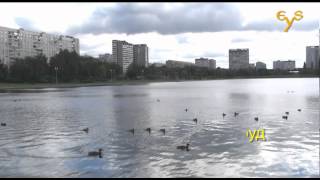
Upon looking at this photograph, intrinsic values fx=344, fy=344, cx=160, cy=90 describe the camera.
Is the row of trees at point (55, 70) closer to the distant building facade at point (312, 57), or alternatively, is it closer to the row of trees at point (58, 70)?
the row of trees at point (58, 70)

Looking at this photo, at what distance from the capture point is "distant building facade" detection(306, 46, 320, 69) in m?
156

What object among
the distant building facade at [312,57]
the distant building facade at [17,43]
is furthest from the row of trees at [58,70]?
the distant building facade at [312,57]

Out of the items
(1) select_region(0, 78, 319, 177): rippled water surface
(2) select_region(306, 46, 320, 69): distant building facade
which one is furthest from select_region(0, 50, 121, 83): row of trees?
(1) select_region(0, 78, 319, 177): rippled water surface

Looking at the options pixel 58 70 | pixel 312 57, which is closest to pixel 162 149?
pixel 58 70

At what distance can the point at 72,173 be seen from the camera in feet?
38.4

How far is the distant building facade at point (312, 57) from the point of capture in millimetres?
155950

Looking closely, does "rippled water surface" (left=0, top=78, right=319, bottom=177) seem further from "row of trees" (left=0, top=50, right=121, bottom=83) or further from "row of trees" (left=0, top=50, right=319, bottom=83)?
"row of trees" (left=0, top=50, right=121, bottom=83)

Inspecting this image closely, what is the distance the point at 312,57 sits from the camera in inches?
6457

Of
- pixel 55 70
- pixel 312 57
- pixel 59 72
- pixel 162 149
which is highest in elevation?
pixel 312 57

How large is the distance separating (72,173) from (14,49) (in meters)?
185

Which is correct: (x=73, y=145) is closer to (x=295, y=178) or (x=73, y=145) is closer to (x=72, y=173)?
(x=72, y=173)

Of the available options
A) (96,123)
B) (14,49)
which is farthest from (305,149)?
(14,49)

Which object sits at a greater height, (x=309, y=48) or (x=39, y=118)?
(x=309, y=48)

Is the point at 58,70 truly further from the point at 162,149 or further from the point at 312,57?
the point at 162,149
